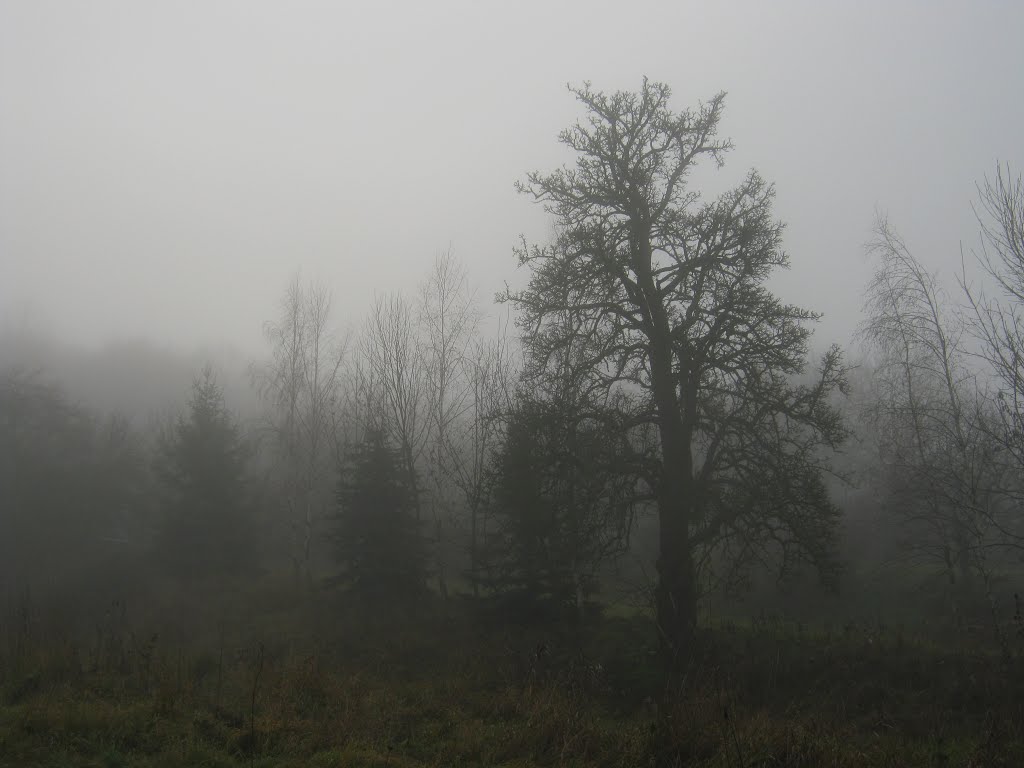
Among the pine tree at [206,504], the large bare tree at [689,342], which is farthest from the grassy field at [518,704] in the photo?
the pine tree at [206,504]

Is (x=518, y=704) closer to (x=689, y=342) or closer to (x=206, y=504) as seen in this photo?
(x=689, y=342)

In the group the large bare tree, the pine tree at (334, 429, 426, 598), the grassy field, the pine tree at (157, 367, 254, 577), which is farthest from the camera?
the pine tree at (157, 367, 254, 577)

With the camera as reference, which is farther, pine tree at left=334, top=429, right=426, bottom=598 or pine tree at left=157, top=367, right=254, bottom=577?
pine tree at left=157, top=367, right=254, bottom=577

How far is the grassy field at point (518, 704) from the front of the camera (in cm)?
702

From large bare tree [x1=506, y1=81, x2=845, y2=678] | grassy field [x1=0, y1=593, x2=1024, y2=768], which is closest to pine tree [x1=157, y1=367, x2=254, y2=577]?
grassy field [x1=0, y1=593, x2=1024, y2=768]

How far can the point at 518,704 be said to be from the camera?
9.10 meters

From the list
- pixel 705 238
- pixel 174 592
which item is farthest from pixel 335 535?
pixel 705 238

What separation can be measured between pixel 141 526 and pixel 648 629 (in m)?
32.6

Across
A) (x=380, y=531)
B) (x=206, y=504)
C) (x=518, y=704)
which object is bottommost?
(x=518, y=704)

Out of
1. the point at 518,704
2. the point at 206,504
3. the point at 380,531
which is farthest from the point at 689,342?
the point at 206,504

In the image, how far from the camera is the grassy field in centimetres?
702

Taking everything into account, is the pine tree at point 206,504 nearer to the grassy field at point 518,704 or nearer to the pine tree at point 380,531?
the pine tree at point 380,531

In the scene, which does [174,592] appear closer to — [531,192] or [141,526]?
[141,526]

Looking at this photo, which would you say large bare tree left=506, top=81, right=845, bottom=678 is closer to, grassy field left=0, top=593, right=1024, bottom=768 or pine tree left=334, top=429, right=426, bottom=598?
grassy field left=0, top=593, right=1024, bottom=768
